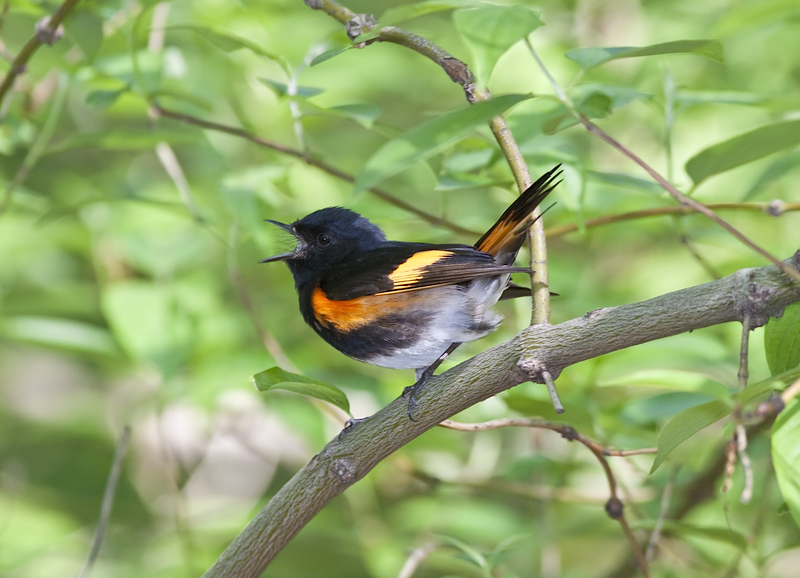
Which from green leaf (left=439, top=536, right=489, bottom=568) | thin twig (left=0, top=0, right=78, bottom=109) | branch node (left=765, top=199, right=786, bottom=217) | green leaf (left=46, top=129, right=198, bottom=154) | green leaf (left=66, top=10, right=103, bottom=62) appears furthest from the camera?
green leaf (left=46, top=129, right=198, bottom=154)

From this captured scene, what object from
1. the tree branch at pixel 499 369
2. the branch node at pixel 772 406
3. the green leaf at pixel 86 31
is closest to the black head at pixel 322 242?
the green leaf at pixel 86 31

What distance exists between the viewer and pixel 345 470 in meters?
1.40

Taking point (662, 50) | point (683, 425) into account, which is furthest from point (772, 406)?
point (662, 50)

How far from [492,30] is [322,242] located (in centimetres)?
116

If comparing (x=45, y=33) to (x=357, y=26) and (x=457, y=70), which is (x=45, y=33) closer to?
(x=357, y=26)

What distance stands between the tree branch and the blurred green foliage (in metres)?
0.15

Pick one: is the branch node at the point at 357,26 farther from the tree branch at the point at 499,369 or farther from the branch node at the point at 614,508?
the branch node at the point at 614,508

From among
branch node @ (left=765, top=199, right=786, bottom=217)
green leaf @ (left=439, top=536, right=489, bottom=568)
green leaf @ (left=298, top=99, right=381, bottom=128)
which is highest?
green leaf @ (left=298, top=99, right=381, bottom=128)

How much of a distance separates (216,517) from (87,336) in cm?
88

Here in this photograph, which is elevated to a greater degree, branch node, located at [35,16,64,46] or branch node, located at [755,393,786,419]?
branch node, located at [35,16,64,46]

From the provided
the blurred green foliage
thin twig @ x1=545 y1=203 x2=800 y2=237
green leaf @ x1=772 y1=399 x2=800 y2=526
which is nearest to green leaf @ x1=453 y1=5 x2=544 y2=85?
the blurred green foliage

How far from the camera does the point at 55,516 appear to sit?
11.3ft

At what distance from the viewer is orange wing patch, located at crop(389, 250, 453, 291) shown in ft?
6.40

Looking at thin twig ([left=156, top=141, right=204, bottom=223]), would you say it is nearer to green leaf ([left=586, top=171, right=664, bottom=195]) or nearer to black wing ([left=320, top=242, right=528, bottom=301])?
black wing ([left=320, top=242, right=528, bottom=301])
